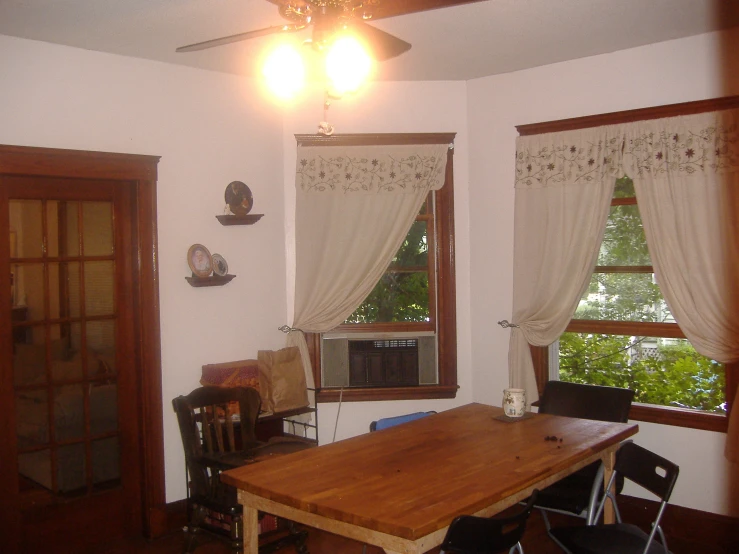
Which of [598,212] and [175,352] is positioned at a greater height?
[598,212]

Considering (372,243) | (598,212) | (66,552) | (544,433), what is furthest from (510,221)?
(66,552)

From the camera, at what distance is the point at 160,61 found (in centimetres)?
422

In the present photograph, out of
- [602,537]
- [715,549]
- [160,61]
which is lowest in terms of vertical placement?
[715,549]

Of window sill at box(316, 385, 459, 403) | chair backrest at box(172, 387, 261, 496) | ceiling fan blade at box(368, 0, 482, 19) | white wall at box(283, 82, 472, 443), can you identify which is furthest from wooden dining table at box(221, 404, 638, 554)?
ceiling fan blade at box(368, 0, 482, 19)

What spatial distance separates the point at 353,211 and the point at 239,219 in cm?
77

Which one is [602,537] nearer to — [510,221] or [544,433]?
[544,433]

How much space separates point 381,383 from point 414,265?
85 cm

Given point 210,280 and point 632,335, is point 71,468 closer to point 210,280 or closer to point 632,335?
point 210,280

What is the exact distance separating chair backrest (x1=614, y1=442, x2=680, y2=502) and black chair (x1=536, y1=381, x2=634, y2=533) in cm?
14

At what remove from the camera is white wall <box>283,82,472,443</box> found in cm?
485

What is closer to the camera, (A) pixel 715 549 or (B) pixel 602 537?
(B) pixel 602 537

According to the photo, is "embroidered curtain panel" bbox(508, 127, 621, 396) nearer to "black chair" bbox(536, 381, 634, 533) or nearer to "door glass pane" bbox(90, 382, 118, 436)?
"black chair" bbox(536, 381, 634, 533)

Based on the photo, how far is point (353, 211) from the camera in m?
4.79

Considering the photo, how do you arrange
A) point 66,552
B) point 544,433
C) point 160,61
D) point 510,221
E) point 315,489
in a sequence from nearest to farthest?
point 315,489, point 544,433, point 66,552, point 160,61, point 510,221
